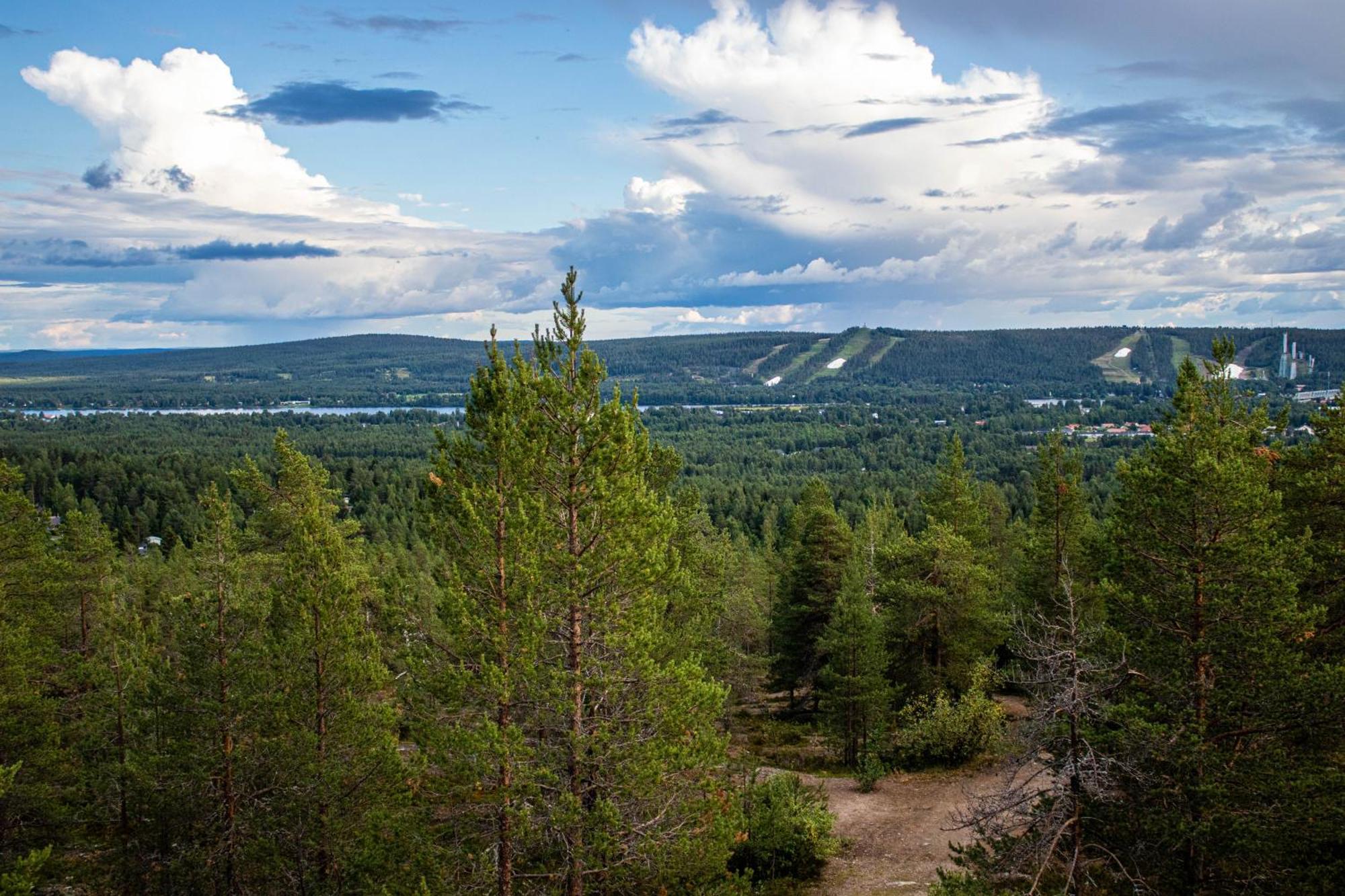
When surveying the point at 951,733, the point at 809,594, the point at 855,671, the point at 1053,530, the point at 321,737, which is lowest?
the point at 951,733

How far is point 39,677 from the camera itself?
26.2 metres

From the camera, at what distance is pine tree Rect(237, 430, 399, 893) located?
1895 cm

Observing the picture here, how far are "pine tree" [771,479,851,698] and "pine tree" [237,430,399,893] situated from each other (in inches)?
846

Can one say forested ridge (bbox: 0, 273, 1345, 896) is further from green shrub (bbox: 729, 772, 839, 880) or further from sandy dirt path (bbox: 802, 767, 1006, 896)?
sandy dirt path (bbox: 802, 767, 1006, 896)

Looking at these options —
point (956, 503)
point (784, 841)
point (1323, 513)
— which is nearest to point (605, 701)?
point (784, 841)

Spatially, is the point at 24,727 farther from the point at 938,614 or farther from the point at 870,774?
the point at 938,614

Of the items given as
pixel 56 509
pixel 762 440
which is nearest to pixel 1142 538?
pixel 56 509

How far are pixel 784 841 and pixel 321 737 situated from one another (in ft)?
36.9

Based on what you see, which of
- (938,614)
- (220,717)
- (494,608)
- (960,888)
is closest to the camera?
(960,888)

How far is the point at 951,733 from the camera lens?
2981cm

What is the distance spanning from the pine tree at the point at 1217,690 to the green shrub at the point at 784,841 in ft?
26.9

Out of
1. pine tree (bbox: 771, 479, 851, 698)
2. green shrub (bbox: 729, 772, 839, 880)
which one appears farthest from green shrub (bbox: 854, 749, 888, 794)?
pine tree (bbox: 771, 479, 851, 698)

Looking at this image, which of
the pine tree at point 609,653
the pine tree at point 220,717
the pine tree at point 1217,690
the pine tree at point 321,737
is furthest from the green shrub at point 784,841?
the pine tree at point 220,717

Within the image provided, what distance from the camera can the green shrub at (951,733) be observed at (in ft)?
97.8
